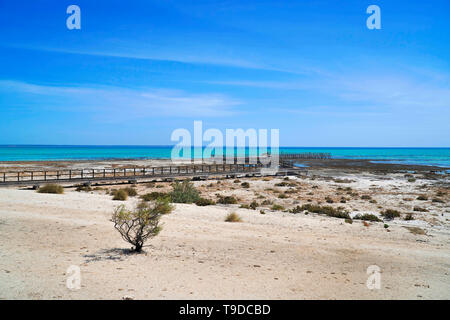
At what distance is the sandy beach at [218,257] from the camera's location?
656cm

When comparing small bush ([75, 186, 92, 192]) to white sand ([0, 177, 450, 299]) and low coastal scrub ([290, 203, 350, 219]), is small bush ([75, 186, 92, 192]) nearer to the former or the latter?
white sand ([0, 177, 450, 299])

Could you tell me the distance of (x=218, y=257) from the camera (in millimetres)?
9070

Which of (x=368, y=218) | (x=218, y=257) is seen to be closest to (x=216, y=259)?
(x=218, y=257)

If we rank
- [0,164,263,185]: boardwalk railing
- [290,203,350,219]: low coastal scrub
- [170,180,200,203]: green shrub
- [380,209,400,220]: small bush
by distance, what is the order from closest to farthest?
[290,203,350,219]: low coastal scrub < [380,209,400,220]: small bush < [170,180,200,203]: green shrub < [0,164,263,185]: boardwalk railing

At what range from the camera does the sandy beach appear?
21.5 feet

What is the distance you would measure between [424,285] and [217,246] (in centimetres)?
573

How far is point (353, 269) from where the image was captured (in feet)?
27.6

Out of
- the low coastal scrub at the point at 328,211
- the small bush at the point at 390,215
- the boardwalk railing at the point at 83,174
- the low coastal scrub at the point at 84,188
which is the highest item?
the boardwalk railing at the point at 83,174

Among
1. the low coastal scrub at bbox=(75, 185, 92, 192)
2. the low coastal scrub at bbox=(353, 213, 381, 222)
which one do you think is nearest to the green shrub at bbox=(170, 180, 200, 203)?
the low coastal scrub at bbox=(75, 185, 92, 192)

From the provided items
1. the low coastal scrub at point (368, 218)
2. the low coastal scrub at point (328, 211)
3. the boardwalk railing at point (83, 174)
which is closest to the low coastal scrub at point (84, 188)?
the boardwalk railing at point (83, 174)

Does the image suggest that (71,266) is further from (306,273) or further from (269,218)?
(269,218)

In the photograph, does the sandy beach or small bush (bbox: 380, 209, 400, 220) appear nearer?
the sandy beach

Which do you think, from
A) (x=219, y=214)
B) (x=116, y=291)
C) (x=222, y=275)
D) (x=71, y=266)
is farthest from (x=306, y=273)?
(x=219, y=214)

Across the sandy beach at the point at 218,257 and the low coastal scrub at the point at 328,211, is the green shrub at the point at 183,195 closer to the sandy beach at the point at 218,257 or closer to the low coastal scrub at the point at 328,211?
the sandy beach at the point at 218,257
